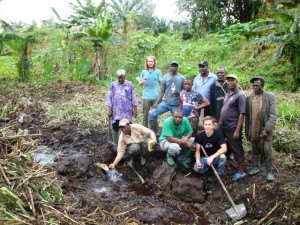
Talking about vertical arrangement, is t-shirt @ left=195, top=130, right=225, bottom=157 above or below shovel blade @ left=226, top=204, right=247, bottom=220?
above

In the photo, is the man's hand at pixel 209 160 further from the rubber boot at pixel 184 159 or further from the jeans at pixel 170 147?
the rubber boot at pixel 184 159

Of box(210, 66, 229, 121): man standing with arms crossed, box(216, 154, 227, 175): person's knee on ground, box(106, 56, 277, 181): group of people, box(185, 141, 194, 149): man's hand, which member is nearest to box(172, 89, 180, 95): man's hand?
box(106, 56, 277, 181): group of people

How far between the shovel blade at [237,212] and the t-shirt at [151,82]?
2876 mm

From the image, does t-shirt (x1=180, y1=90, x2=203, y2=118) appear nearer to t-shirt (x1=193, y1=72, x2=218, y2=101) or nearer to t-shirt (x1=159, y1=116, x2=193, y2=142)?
t-shirt (x1=193, y1=72, x2=218, y2=101)

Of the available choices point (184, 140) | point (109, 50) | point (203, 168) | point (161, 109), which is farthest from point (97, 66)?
point (203, 168)

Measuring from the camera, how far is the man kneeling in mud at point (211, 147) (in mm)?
4875

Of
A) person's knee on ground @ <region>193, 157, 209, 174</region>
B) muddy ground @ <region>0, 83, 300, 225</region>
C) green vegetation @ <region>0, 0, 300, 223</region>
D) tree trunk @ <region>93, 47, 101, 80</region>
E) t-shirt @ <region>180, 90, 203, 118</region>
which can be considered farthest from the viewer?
tree trunk @ <region>93, 47, 101, 80</region>

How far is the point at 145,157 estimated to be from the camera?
596 centimetres

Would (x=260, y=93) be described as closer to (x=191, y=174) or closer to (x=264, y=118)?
(x=264, y=118)

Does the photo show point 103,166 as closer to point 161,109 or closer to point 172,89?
point 161,109

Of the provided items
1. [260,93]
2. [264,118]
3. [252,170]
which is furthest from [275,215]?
[260,93]

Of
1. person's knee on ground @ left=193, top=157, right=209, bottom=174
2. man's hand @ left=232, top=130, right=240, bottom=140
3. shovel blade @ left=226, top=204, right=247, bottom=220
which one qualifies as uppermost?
man's hand @ left=232, top=130, right=240, bottom=140

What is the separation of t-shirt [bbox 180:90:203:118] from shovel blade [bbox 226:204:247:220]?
5.81ft

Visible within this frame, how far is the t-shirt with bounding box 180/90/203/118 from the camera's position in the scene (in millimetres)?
5535
